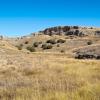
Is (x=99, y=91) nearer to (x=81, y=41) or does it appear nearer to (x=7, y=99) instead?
(x=7, y=99)

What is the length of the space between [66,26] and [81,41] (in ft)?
209

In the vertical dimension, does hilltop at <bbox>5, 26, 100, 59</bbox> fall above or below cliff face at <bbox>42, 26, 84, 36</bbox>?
below

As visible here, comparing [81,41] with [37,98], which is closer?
[37,98]

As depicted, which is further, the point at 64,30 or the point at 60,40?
the point at 64,30

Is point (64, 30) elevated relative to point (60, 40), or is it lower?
elevated

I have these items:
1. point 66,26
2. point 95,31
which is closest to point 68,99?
point 95,31

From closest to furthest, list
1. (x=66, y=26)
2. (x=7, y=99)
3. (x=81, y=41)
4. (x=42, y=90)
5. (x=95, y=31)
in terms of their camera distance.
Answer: (x=7, y=99)
(x=42, y=90)
(x=81, y=41)
(x=95, y=31)
(x=66, y=26)

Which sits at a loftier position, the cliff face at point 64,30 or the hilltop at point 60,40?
the cliff face at point 64,30

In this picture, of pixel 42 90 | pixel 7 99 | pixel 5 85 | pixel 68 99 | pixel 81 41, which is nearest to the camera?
pixel 68 99

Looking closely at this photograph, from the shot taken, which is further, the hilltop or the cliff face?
the cliff face

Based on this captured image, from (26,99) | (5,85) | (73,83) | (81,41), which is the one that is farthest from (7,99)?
(81,41)

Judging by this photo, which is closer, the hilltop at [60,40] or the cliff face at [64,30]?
the hilltop at [60,40]

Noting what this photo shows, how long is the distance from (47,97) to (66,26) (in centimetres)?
13932

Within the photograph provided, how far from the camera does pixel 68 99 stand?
862cm
